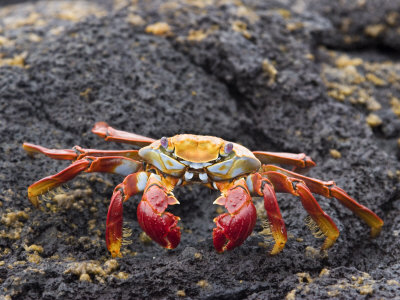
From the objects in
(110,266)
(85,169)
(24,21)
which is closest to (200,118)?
(85,169)

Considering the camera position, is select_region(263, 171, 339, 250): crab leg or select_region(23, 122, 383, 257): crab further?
select_region(263, 171, 339, 250): crab leg

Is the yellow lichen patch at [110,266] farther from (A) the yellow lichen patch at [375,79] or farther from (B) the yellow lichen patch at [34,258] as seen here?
(A) the yellow lichen patch at [375,79]

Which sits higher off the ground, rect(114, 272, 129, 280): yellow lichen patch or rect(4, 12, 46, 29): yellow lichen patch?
rect(4, 12, 46, 29): yellow lichen patch

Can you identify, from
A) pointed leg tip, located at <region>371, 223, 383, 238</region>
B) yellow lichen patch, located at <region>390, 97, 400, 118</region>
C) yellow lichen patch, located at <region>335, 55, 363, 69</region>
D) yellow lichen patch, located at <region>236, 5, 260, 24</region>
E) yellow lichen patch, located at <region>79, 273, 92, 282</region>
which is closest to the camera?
yellow lichen patch, located at <region>79, 273, 92, 282</region>

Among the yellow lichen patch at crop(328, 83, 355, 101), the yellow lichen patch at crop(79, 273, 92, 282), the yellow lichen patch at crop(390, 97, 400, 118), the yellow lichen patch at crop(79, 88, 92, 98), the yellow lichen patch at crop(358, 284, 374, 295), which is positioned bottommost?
the yellow lichen patch at crop(79, 273, 92, 282)

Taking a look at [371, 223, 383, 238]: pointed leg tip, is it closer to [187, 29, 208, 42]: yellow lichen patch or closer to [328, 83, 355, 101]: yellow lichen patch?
[328, 83, 355, 101]: yellow lichen patch

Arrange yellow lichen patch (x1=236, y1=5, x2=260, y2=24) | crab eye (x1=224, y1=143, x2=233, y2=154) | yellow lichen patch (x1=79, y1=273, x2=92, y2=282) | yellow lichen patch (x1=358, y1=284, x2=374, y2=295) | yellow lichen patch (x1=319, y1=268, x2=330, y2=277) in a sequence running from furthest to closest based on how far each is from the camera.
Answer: yellow lichen patch (x1=236, y1=5, x2=260, y2=24), crab eye (x1=224, y1=143, x2=233, y2=154), yellow lichen patch (x1=319, y1=268, x2=330, y2=277), yellow lichen patch (x1=79, y1=273, x2=92, y2=282), yellow lichen patch (x1=358, y1=284, x2=374, y2=295)

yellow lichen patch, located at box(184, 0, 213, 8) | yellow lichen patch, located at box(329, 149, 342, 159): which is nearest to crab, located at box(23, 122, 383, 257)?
yellow lichen patch, located at box(329, 149, 342, 159)

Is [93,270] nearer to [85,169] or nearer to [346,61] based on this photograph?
[85,169]
